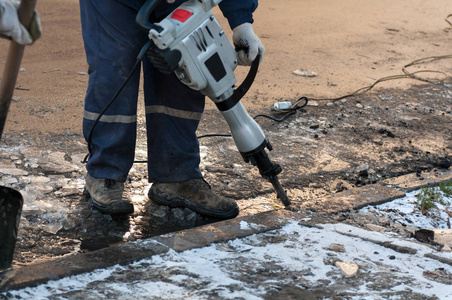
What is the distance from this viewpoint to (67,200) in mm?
3086

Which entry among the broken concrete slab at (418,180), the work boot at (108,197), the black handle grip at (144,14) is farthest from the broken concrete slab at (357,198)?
the black handle grip at (144,14)

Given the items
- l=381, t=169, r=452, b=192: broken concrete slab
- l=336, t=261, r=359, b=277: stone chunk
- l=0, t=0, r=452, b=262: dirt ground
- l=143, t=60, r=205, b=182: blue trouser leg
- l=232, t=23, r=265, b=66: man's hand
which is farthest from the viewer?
l=0, t=0, r=452, b=262: dirt ground

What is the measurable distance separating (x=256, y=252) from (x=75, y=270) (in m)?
0.76

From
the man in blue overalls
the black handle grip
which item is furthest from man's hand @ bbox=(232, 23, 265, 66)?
the black handle grip

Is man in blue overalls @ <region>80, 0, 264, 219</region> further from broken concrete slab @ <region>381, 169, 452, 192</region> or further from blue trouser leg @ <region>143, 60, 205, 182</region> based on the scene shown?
broken concrete slab @ <region>381, 169, 452, 192</region>

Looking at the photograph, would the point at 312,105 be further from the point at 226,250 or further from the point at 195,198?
the point at 226,250

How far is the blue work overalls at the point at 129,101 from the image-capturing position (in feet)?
9.27

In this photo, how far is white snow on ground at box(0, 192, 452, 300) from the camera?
82.4 inches

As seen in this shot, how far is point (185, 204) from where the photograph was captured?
3164 mm

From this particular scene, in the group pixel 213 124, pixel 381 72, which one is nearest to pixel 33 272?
pixel 213 124

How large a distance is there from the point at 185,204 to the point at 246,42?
93cm

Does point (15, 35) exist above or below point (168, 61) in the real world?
above

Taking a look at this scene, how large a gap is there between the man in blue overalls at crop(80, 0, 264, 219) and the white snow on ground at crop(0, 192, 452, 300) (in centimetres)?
61

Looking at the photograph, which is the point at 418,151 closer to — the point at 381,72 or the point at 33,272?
the point at 381,72
